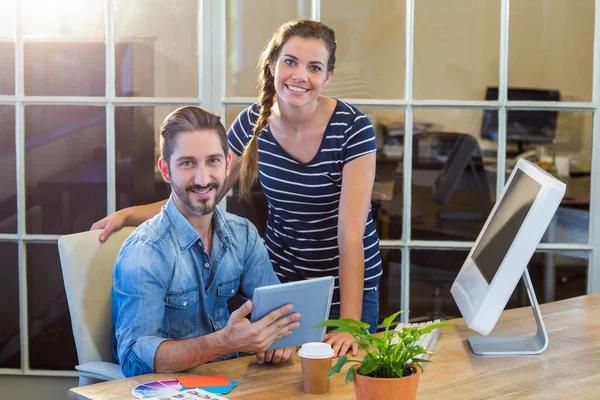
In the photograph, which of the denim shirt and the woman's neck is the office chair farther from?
the woman's neck

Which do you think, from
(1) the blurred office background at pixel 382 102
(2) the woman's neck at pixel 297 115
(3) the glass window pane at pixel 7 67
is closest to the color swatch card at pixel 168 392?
(2) the woman's neck at pixel 297 115

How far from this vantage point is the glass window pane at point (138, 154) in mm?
3174

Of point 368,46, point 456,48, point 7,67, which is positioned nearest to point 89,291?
point 7,67

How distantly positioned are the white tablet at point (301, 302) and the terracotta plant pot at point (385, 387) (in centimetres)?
33

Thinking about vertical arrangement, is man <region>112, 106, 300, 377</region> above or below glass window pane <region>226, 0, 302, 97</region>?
below

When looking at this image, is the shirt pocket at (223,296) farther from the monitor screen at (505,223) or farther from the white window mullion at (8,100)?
the white window mullion at (8,100)

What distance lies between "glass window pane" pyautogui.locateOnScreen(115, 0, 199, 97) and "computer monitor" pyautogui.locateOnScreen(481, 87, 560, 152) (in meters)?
1.13

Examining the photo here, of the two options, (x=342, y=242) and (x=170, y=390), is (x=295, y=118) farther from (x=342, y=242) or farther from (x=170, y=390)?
(x=170, y=390)

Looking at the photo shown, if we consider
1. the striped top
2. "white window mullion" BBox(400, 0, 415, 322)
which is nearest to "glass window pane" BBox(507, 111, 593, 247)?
"white window mullion" BBox(400, 0, 415, 322)

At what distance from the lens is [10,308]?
130 inches

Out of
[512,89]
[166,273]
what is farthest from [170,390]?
[512,89]

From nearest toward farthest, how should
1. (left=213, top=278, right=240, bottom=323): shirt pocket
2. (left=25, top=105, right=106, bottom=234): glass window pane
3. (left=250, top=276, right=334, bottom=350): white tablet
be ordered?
(left=250, top=276, right=334, bottom=350): white tablet, (left=213, top=278, right=240, bottom=323): shirt pocket, (left=25, top=105, right=106, bottom=234): glass window pane

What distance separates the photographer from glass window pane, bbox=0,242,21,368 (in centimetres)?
327

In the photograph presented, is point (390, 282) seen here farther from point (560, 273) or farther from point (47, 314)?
point (47, 314)
